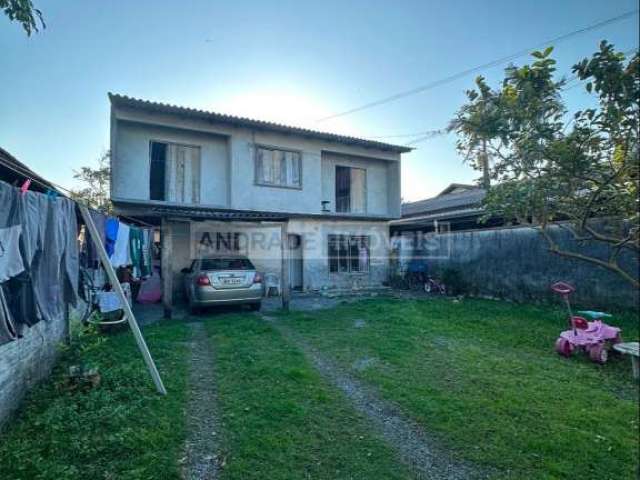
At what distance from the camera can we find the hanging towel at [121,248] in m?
5.32

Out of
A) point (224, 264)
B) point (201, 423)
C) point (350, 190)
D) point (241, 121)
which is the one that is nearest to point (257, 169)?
point (241, 121)

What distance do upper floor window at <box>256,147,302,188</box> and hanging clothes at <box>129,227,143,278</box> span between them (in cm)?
505

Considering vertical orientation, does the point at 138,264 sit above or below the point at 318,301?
above

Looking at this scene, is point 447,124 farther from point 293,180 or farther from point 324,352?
point 293,180

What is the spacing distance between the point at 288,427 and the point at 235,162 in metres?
9.16

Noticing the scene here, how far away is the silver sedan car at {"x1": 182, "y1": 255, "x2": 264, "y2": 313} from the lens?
25.8 ft

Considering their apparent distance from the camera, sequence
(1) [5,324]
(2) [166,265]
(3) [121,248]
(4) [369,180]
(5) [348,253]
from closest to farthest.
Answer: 1. (1) [5,324]
2. (3) [121,248]
3. (2) [166,265]
4. (5) [348,253]
5. (4) [369,180]

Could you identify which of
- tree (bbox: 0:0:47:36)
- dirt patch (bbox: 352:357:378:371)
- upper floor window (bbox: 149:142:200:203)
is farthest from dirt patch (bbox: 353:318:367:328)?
tree (bbox: 0:0:47:36)

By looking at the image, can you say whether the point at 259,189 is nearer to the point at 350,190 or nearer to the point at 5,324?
the point at 350,190

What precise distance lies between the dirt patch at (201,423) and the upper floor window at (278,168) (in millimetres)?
7303

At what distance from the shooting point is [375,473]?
2.54 meters

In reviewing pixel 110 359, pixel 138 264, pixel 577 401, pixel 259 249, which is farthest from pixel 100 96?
pixel 577 401

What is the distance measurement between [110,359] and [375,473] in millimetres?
4228

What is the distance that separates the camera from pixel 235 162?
35.5ft
